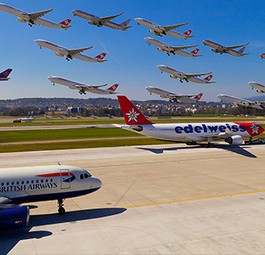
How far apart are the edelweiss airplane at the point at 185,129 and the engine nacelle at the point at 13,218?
41.6 m

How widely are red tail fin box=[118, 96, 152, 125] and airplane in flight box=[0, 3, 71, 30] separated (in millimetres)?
19638

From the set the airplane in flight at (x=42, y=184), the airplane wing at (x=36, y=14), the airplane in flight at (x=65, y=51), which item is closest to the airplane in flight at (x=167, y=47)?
the airplane in flight at (x=65, y=51)

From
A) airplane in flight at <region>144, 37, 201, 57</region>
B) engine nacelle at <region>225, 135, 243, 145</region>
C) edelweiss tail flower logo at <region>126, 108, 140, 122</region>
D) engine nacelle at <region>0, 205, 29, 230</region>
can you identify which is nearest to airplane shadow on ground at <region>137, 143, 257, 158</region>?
engine nacelle at <region>225, 135, 243, 145</region>

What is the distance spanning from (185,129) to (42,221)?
4583cm

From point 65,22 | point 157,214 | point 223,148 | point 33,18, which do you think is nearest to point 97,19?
point 65,22

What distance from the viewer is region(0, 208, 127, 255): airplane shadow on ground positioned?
20.3m

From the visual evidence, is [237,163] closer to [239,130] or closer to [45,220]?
[239,130]

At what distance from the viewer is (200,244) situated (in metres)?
20.1

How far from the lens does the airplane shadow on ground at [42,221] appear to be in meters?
20.3

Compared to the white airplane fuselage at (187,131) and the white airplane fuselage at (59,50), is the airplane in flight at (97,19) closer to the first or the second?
the white airplane fuselage at (59,50)

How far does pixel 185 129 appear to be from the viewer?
6600 centimetres

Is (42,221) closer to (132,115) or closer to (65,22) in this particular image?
(132,115)

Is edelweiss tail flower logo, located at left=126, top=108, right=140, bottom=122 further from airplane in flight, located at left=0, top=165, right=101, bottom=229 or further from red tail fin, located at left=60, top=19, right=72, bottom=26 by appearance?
airplane in flight, located at left=0, top=165, right=101, bottom=229

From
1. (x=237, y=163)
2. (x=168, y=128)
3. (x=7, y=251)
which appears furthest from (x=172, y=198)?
(x=168, y=128)
